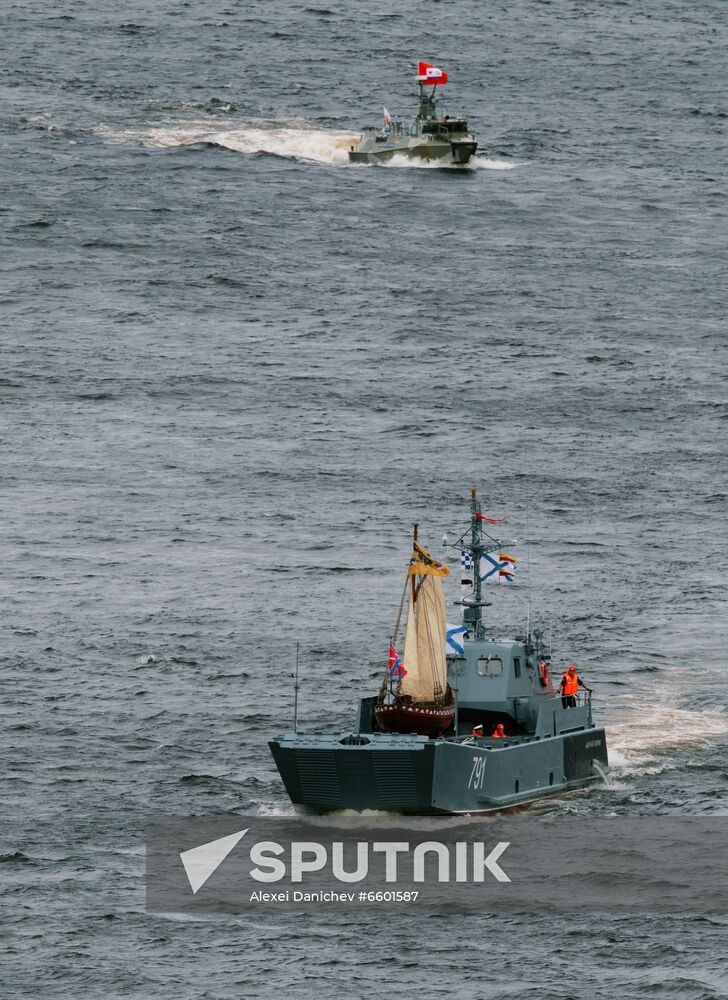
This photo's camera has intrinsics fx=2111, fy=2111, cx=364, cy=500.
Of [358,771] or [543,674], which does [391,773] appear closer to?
[358,771]

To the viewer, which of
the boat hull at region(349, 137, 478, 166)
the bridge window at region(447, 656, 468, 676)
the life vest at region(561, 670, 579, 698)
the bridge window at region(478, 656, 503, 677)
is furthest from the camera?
the boat hull at region(349, 137, 478, 166)

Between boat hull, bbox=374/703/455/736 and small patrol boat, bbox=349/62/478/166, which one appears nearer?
boat hull, bbox=374/703/455/736

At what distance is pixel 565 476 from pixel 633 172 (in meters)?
72.9

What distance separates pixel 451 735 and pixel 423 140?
121 metres

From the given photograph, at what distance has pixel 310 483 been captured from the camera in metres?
129

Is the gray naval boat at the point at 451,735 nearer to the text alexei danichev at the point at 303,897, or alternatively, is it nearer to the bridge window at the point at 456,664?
the bridge window at the point at 456,664

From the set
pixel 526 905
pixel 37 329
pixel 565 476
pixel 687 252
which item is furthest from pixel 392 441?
pixel 526 905

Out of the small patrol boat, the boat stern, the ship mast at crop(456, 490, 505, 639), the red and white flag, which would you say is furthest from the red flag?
the small patrol boat

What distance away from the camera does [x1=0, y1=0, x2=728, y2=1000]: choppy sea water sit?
6975cm

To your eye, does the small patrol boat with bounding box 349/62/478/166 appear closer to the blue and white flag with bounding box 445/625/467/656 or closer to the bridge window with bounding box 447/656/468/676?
the blue and white flag with bounding box 445/625/467/656

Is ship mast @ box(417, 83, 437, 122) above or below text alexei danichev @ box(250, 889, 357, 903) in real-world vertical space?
above

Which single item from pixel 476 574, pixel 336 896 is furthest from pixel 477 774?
pixel 476 574

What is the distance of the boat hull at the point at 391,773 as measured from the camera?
7738cm

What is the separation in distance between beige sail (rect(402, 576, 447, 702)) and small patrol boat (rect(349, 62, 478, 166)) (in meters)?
115
